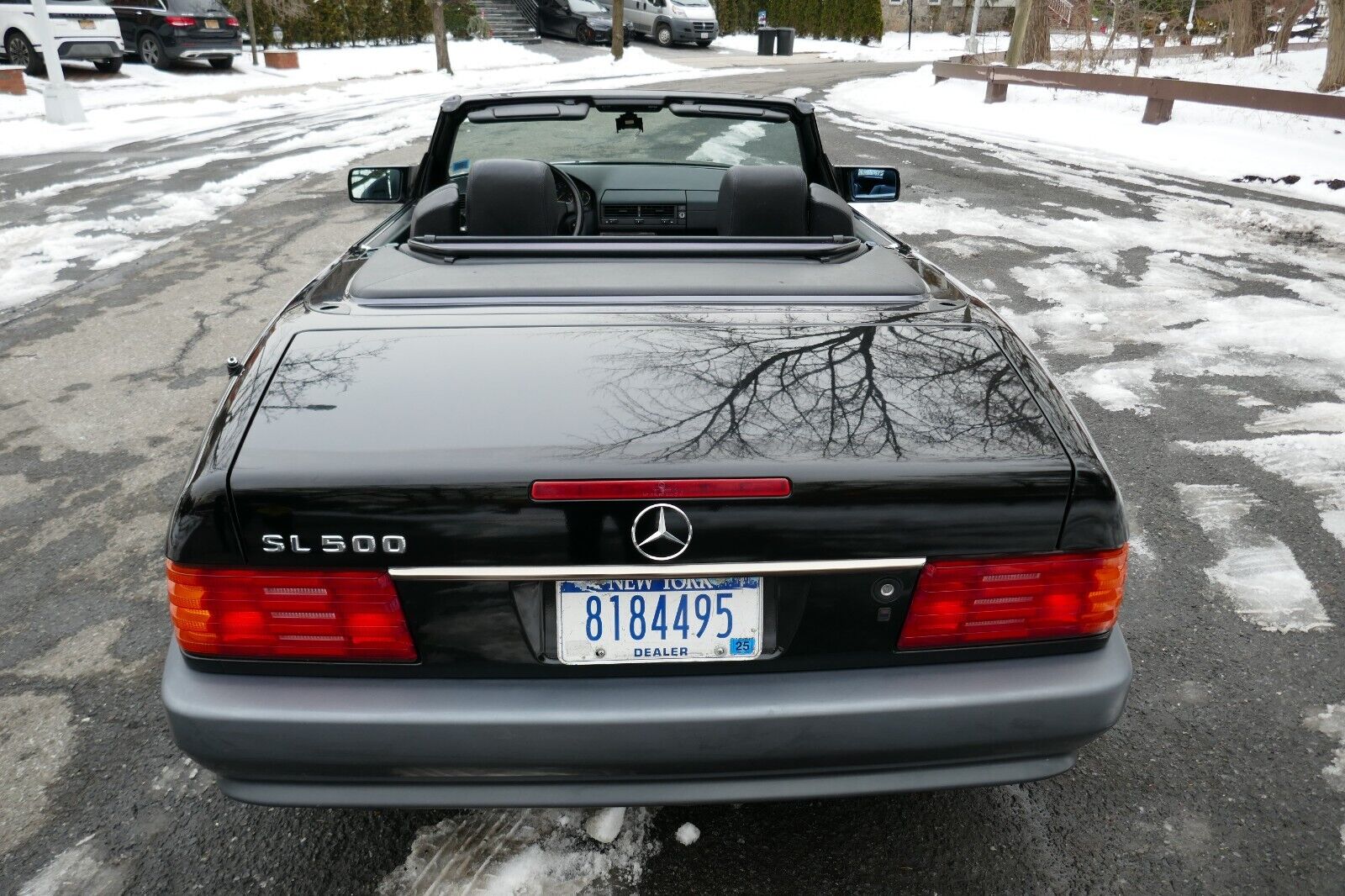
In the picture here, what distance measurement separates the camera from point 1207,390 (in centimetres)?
503

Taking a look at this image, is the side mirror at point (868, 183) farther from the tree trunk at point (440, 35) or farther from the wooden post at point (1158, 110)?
the tree trunk at point (440, 35)

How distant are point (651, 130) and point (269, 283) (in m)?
4.12

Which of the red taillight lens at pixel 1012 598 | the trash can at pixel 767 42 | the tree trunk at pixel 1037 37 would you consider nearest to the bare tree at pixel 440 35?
the trash can at pixel 767 42

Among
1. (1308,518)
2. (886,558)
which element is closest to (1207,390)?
(1308,518)

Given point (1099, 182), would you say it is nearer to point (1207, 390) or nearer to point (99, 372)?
point (1207, 390)

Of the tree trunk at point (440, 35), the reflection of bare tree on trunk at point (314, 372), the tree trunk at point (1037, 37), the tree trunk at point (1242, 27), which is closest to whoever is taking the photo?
the reflection of bare tree on trunk at point (314, 372)

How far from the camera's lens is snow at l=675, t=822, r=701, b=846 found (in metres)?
2.23

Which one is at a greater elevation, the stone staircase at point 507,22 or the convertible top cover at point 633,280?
the stone staircase at point 507,22

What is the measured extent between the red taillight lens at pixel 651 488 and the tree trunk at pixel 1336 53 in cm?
1909

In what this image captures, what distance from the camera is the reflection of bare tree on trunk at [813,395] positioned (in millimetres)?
1757

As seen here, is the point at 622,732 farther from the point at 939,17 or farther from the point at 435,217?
the point at 939,17

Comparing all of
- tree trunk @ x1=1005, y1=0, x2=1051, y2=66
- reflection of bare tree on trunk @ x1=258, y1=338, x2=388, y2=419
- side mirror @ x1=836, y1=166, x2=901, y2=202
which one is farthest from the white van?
reflection of bare tree on trunk @ x1=258, y1=338, x2=388, y2=419

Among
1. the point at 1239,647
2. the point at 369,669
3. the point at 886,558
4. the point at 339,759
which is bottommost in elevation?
the point at 1239,647

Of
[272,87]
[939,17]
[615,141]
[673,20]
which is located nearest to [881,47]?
[673,20]
